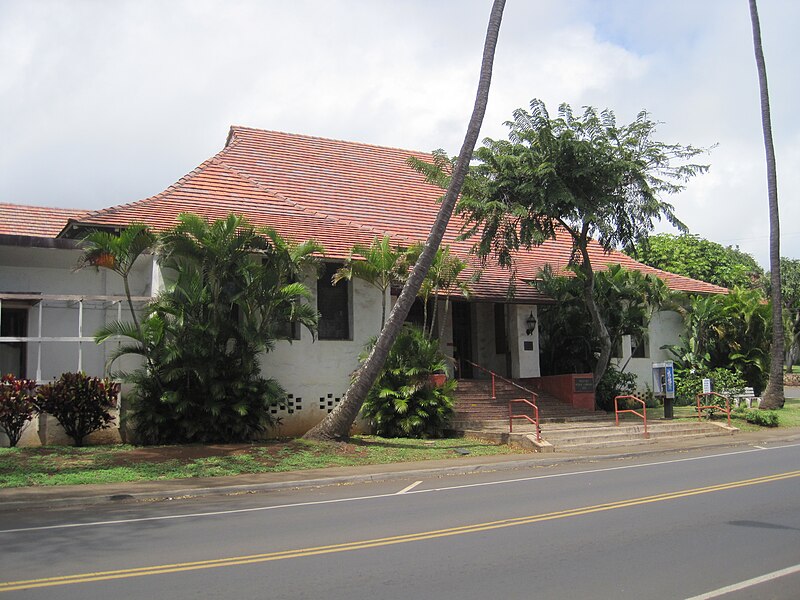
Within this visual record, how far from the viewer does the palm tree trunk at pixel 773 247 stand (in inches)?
965

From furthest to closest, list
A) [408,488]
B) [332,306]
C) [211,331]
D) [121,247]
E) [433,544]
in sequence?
1. [332,306]
2. [211,331]
3. [121,247]
4. [408,488]
5. [433,544]

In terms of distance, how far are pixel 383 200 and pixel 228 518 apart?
54.9ft

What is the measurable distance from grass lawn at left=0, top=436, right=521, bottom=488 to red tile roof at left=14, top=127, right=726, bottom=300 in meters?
5.09

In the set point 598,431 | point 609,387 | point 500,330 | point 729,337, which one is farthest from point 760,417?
point 500,330

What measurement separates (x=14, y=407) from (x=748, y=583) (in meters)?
13.7

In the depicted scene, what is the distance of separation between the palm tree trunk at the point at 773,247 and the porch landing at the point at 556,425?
4.80m

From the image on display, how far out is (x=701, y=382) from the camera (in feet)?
85.0

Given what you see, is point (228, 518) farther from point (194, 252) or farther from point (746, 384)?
point (746, 384)

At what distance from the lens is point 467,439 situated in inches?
751

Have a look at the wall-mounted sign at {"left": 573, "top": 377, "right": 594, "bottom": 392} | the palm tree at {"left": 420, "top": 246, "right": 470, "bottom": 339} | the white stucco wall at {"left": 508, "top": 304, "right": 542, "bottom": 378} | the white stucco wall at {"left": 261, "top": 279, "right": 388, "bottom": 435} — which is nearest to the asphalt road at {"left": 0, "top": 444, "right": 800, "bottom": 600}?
the white stucco wall at {"left": 261, "top": 279, "right": 388, "bottom": 435}

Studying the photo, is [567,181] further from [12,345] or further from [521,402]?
[12,345]

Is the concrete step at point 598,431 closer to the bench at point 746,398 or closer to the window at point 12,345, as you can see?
the bench at point 746,398

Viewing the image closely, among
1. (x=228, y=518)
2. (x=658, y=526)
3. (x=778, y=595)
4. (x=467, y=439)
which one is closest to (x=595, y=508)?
(x=658, y=526)

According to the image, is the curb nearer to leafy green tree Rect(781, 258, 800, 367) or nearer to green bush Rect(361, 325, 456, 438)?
green bush Rect(361, 325, 456, 438)
